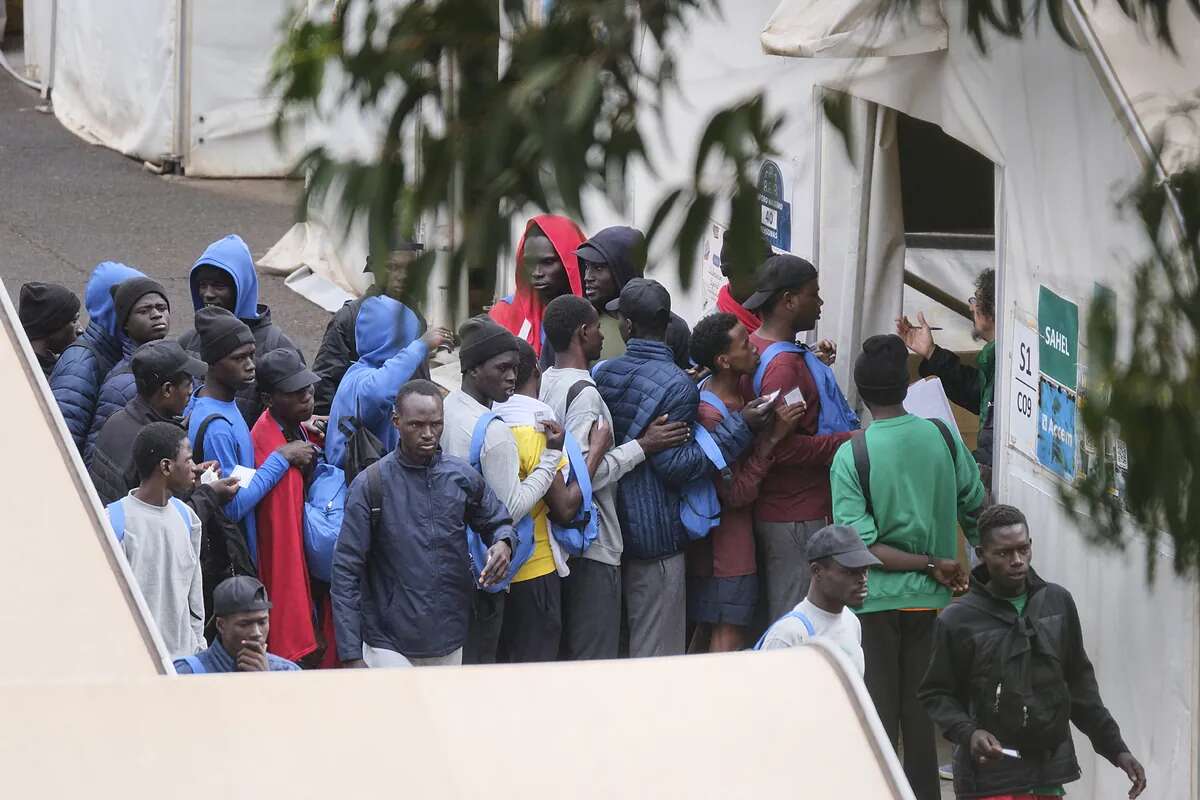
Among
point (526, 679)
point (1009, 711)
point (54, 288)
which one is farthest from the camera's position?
point (54, 288)

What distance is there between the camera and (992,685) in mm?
5195

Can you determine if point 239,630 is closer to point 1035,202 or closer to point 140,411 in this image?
point 140,411

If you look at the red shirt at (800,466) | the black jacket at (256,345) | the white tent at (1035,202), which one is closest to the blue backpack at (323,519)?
the black jacket at (256,345)

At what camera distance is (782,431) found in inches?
241

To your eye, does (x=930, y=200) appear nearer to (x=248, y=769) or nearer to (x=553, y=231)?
(x=553, y=231)

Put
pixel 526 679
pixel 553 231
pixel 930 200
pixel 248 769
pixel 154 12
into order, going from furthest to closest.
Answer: pixel 154 12
pixel 930 200
pixel 553 231
pixel 526 679
pixel 248 769

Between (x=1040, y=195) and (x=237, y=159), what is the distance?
10530 millimetres

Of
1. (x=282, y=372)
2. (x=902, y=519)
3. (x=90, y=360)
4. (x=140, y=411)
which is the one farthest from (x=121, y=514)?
(x=902, y=519)

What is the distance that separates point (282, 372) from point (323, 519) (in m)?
0.52

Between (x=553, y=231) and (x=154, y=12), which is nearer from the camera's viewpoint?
(x=553, y=231)

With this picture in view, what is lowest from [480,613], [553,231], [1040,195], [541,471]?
[480,613]

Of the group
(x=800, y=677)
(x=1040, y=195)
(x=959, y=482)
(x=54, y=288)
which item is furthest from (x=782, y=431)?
(x=800, y=677)

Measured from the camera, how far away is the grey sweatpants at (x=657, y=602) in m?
6.23

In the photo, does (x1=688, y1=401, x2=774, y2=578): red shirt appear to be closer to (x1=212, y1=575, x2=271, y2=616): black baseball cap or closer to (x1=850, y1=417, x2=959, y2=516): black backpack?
(x1=850, y1=417, x2=959, y2=516): black backpack
